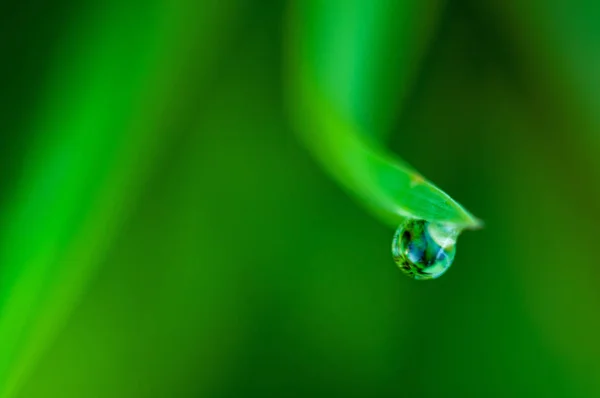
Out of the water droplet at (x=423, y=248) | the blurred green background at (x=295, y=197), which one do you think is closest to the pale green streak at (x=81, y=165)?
the blurred green background at (x=295, y=197)

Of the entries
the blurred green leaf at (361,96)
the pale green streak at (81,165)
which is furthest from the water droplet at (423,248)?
the pale green streak at (81,165)

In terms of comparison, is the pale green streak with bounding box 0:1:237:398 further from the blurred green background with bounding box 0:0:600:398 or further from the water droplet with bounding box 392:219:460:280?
the water droplet with bounding box 392:219:460:280

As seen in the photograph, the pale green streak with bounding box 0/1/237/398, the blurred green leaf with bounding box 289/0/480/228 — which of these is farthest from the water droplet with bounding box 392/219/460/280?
the pale green streak with bounding box 0/1/237/398

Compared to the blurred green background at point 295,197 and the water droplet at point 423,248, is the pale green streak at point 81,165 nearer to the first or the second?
the blurred green background at point 295,197

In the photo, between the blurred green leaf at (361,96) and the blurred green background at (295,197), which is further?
the blurred green background at (295,197)
